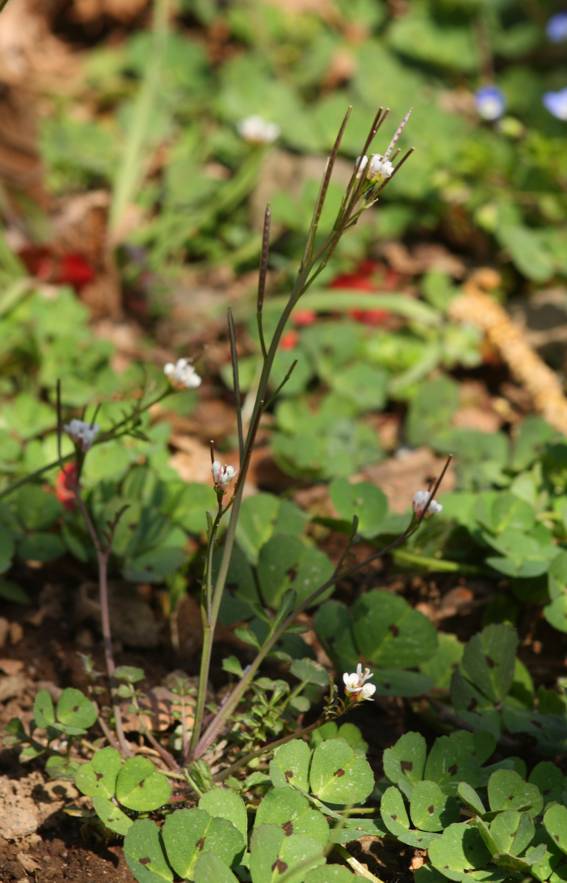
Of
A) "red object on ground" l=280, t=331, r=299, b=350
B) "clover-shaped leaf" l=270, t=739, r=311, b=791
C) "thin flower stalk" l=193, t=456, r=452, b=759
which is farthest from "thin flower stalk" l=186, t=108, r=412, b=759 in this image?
"red object on ground" l=280, t=331, r=299, b=350

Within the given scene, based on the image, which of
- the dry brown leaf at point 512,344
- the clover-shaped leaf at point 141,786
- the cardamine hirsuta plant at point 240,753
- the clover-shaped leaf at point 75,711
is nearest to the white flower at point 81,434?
the cardamine hirsuta plant at point 240,753

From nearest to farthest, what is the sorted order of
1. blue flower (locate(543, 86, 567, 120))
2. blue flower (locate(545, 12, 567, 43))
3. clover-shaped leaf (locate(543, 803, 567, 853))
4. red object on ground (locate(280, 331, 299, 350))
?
clover-shaped leaf (locate(543, 803, 567, 853))
red object on ground (locate(280, 331, 299, 350))
blue flower (locate(543, 86, 567, 120))
blue flower (locate(545, 12, 567, 43))

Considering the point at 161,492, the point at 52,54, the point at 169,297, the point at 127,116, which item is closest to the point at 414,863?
the point at 161,492

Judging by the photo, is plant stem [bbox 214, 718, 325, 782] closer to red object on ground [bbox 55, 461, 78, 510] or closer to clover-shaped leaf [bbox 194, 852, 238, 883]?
clover-shaped leaf [bbox 194, 852, 238, 883]

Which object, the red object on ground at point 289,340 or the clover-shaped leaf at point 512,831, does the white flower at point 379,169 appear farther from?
the red object on ground at point 289,340

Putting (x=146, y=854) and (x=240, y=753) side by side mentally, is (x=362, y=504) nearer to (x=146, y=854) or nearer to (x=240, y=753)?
(x=240, y=753)

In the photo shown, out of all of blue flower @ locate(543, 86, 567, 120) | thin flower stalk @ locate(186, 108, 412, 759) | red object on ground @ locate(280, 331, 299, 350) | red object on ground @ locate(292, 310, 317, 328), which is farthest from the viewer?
blue flower @ locate(543, 86, 567, 120)

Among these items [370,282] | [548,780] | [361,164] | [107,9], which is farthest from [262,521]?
[107,9]
